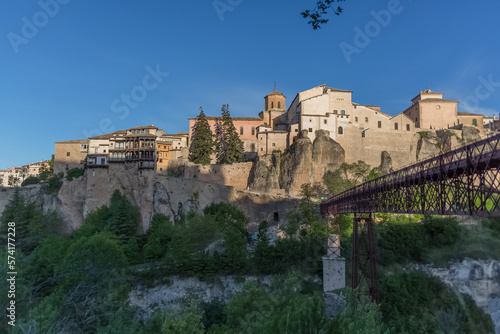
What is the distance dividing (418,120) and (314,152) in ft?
74.0

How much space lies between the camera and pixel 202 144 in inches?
1987

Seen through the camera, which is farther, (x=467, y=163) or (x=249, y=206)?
(x=249, y=206)

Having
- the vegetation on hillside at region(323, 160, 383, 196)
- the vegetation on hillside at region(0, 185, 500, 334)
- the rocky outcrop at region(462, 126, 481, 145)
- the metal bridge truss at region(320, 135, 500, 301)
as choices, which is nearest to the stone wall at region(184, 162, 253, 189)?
the vegetation on hillside at region(0, 185, 500, 334)

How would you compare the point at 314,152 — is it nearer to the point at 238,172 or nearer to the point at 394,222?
the point at 238,172

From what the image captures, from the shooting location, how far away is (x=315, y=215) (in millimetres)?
36281

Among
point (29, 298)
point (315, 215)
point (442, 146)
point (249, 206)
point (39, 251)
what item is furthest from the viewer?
point (442, 146)

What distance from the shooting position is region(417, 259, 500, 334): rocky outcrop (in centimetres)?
2775

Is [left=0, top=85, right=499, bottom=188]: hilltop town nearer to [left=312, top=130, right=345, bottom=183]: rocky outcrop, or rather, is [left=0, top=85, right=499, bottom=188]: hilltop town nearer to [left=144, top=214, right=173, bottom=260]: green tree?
[left=312, top=130, right=345, bottom=183]: rocky outcrop

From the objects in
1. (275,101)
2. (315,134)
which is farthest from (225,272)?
(275,101)

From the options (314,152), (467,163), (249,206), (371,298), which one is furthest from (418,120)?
(467,163)

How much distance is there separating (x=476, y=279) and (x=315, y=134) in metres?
26.0

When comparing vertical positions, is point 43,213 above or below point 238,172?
below

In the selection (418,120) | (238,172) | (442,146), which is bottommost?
(238,172)

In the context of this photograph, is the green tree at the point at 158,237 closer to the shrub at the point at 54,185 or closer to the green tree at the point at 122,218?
the green tree at the point at 122,218
